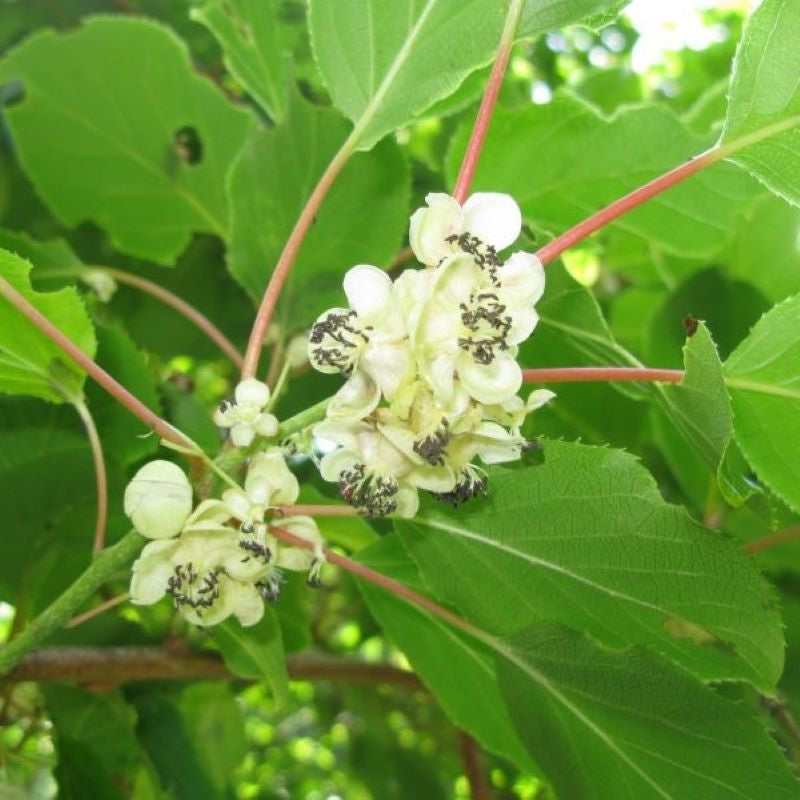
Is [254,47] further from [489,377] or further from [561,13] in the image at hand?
[489,377]

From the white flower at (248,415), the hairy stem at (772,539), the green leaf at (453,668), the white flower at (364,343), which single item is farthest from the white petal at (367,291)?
the hairy stem at (772,539)

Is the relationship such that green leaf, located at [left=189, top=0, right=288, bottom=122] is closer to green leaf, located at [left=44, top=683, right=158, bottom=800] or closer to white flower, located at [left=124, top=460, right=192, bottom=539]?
white flower, located at [left=124, top=460, right=192, bottom=539]

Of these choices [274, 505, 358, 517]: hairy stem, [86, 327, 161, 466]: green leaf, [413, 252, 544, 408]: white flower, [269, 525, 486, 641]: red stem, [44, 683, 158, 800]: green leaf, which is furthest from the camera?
[44, 683, 158, 800]: green leaf

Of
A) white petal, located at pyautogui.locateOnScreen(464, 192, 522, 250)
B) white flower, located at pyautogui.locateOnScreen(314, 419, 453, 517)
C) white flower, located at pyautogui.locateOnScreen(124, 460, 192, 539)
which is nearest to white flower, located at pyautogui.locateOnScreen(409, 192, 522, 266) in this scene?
white petal, located at pyautogui.locateOnScreen(464, 192, 522, 250)

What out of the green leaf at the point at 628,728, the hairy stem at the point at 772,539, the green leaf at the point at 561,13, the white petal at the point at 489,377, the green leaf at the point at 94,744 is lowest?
the green leaf at the point at 94,744

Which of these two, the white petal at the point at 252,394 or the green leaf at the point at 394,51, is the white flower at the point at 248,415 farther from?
the green leaf at the point at 394,51

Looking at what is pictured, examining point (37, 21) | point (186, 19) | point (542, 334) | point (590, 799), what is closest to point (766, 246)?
point (542, 334)

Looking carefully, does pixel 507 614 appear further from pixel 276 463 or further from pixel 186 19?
pixel 186 19
